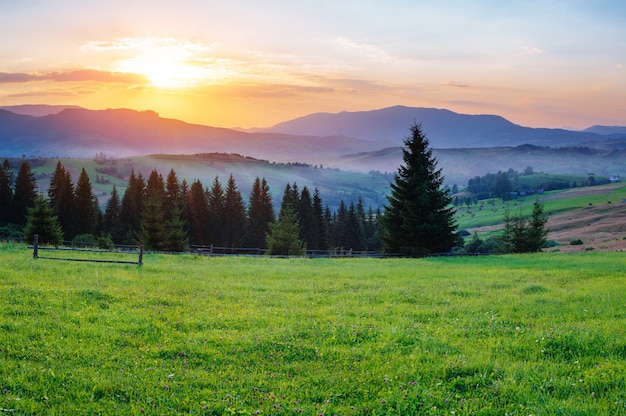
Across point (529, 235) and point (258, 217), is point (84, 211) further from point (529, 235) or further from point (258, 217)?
point (529, 235)

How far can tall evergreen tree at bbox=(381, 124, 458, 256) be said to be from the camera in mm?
49781

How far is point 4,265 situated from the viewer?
74.6 feet

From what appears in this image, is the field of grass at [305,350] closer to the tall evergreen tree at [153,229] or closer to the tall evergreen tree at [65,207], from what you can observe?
the tall evergreen tree at [153,229]

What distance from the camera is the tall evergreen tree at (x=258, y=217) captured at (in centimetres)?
9725

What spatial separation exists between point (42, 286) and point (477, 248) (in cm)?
10211

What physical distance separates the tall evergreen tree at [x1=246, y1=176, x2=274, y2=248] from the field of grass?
76.9 m

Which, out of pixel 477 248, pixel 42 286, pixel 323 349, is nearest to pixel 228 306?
pixel 323 349

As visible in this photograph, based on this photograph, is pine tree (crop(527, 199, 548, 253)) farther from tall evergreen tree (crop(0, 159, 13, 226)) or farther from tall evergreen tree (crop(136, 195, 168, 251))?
tall evergreen tree (crop(0, 159, 13, 226))

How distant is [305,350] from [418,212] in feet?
133

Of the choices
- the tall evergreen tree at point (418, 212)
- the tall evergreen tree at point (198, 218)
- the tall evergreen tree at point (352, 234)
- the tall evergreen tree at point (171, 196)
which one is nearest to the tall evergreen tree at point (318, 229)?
the tall evergreen tree at point (352, 234)

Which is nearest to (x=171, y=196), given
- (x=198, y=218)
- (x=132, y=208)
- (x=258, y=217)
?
(x=198, y=218)

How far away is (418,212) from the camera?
5009 cm

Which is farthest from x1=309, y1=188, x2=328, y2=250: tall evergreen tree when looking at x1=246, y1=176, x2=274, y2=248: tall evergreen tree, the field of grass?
the field of grass

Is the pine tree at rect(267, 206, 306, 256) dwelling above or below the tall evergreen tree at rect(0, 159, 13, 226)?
below
